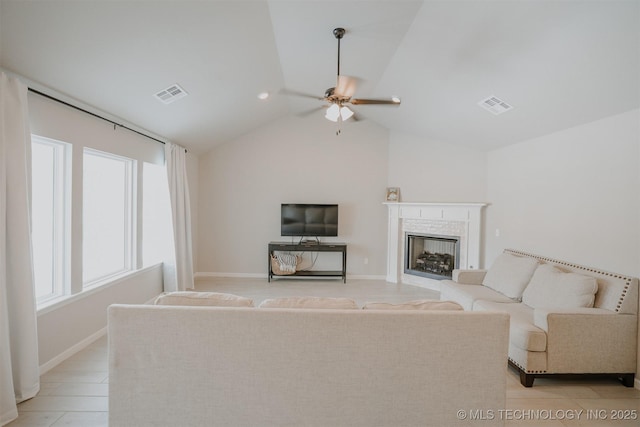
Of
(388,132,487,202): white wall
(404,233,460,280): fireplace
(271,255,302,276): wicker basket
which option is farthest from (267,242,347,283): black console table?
(388,132,487,202): white wall

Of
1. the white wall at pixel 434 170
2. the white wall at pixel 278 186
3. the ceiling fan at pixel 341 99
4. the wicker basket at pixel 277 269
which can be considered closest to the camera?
the ceiling fan at pixel 341 99

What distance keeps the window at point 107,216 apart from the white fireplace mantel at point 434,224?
4297mm

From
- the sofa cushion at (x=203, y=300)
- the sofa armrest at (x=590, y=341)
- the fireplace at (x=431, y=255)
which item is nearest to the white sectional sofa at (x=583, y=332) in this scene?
the sofa armrest at (x=590, y=341)

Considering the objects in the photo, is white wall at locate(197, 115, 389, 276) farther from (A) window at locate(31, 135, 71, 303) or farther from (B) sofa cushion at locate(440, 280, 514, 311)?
(A) window at locate(31, 135, 71, 303)

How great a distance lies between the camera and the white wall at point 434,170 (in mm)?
5633

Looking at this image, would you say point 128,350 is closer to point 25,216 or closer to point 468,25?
point 25,216

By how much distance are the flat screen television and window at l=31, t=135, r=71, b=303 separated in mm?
3511

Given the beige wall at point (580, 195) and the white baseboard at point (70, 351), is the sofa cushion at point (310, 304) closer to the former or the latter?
the white baseboard at point (70, 351)

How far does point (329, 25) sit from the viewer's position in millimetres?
3121

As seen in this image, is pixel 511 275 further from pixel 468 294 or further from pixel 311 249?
pixel 311 249

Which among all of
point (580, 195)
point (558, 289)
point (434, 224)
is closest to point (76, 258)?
point (558, 289)

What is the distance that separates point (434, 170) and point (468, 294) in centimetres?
285

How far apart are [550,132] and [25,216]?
5131 mm

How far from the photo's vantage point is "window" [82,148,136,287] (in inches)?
142
